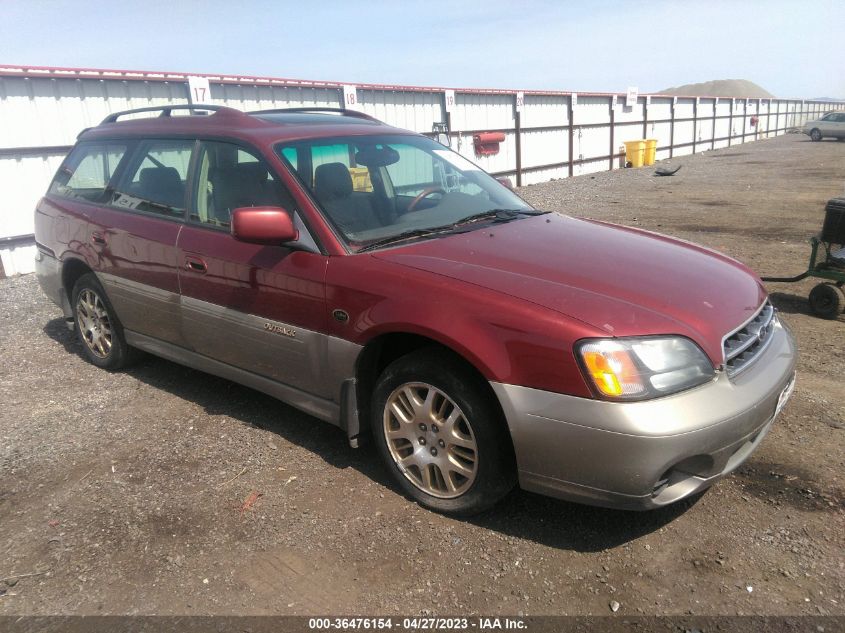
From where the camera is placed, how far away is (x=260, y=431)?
3955 mm

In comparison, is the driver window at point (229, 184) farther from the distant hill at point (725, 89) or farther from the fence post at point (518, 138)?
the distant hill at point (725, 89)

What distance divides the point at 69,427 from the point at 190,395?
30.1 inches

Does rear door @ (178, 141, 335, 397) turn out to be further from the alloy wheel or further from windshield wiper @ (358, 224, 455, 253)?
the alloy wheel

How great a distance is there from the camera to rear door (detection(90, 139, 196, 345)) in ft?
13.1

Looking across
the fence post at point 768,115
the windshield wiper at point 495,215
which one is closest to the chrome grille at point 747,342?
the windshield wiper at point 495,215

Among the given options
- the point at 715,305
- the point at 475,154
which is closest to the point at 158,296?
the point at 715,305

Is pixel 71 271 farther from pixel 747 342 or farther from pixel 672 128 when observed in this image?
pixel 672 128

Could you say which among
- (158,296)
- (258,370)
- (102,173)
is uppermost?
(102,173)

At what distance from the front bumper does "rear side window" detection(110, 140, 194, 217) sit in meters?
2.57

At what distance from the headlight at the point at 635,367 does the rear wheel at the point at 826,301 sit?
13.4 ft

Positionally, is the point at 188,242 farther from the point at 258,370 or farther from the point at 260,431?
the point at 260,431

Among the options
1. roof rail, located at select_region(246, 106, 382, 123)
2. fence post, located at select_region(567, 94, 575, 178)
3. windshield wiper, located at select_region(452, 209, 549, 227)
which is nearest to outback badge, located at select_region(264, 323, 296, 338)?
windshield wiper, located at select_region(452, 209, 549, 227)

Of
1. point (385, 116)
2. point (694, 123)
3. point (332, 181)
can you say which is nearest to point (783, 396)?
point (332, 181)

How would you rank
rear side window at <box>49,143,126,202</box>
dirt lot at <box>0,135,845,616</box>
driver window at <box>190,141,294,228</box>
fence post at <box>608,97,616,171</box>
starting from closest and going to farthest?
dirt lot at <box>0,135,845,616</box>
driver window at <box>190,141,294,228</box>
rear side window at <box>49,143,126,202</box>
fence post at <box>608,97,616,171</box>
